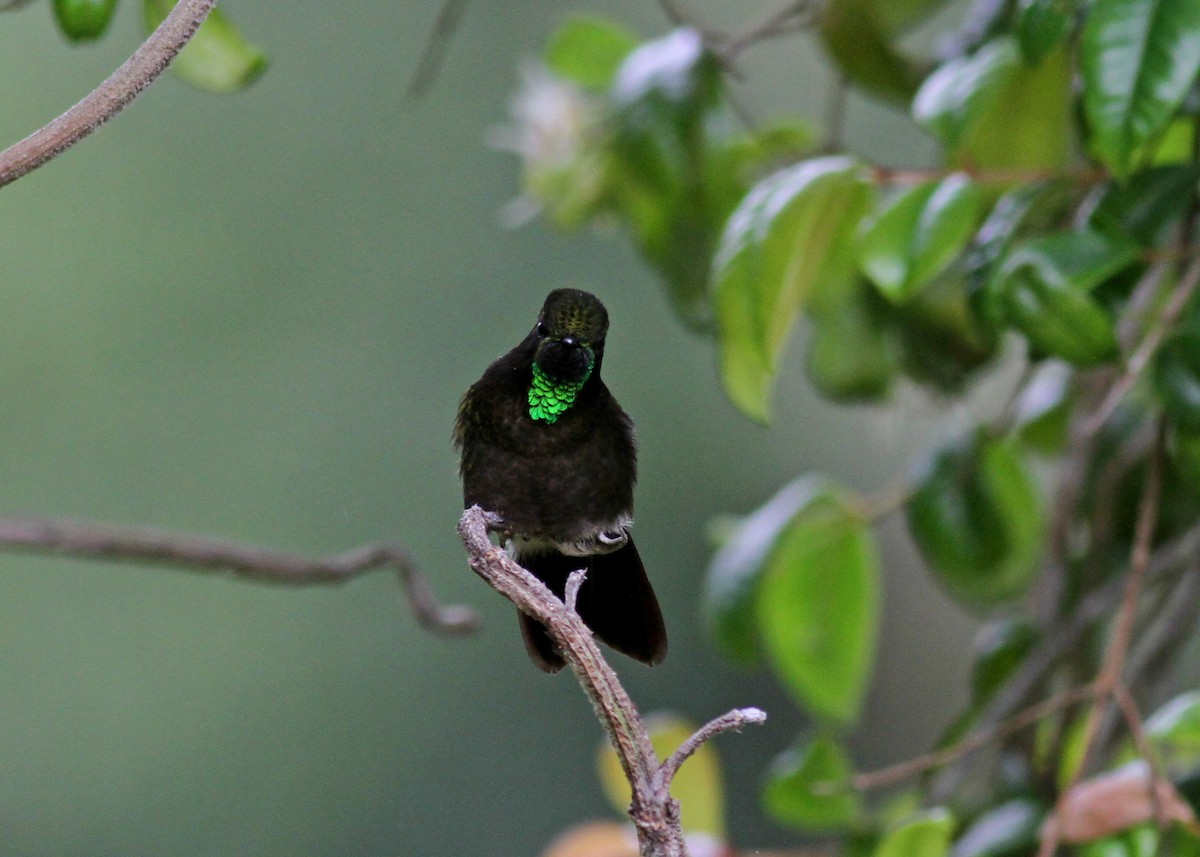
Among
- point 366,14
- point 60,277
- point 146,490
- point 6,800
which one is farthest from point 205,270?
point 6,800

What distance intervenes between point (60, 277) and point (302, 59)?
0.76 metres

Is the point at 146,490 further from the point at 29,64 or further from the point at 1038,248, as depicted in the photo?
the point at 1038,248

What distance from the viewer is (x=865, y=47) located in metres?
1.47

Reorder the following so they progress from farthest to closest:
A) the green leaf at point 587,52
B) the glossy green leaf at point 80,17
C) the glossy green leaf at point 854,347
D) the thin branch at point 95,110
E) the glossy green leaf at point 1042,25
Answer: the green leaf at point 587,52 < the glossy green leaf at point 854,347 < the glossy green leaf at point 1042,25 < the glossy green leaf at point 80,17 < the thin branch at point 95,110

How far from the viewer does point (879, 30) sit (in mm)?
1469

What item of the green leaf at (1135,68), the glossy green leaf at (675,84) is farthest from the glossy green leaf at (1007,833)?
the glossy green leaf at (675,84)

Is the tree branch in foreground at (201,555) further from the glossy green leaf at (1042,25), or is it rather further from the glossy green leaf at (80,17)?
the glossy green leaf at (1042,25)

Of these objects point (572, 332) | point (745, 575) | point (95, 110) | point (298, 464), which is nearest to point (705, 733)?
point (572, 332)

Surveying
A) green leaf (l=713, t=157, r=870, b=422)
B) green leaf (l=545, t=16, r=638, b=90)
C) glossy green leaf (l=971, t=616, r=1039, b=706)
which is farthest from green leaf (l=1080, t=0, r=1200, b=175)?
green leaf (l=545, t=16, r=638, b=90)

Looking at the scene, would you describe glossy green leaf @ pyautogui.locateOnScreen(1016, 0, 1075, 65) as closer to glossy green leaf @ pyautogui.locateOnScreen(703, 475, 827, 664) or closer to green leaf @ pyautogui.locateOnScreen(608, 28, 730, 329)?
green leaf @ pyautogui.locateOnScreen(608, 28, 730, 329)

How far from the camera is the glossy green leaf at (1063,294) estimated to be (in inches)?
37.5

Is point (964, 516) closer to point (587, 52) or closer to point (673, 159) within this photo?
point (673, 159)

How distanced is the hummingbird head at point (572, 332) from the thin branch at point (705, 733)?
0.13m

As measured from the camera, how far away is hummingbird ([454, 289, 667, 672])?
0.51 m
